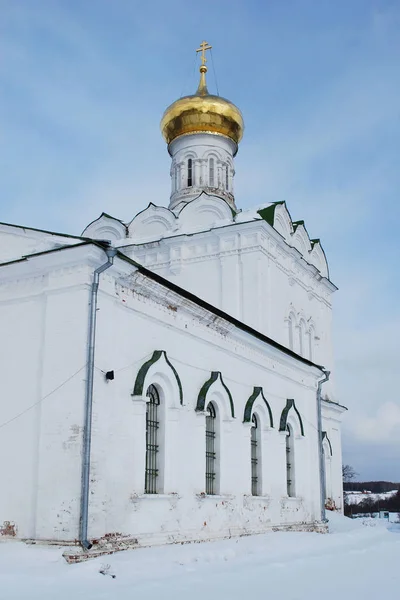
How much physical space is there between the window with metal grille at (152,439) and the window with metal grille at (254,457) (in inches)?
140

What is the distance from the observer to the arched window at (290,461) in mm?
15070

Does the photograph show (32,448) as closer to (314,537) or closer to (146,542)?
(146,542)

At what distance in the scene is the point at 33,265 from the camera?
9.23 metres

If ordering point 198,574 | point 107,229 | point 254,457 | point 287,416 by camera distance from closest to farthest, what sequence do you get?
point 198,574 → point 254,457 → point 287,416 → point 107,229

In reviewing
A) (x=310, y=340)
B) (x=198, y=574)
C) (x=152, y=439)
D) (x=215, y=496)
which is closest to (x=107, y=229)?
(x=310, y=340)

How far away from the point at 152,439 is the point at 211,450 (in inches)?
77.1

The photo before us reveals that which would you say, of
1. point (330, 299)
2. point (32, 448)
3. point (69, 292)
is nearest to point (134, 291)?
point (69, 292)

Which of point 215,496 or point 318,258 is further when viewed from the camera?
point 318,258

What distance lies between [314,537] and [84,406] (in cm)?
668

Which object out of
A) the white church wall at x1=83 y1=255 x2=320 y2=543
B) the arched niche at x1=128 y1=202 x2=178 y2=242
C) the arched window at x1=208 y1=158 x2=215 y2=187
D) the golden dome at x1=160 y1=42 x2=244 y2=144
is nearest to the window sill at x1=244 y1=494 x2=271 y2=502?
the white church wall at x1=83 y1=255 x2=320 y2=543

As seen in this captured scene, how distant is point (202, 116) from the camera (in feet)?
69.7

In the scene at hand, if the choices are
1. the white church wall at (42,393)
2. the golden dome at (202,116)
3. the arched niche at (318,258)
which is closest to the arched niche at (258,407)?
the white church wall at (42,393)

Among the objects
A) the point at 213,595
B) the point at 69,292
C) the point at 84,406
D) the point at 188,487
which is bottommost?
the point at 213,595

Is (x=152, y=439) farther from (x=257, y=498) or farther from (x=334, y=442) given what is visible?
(x=334, y=442)
